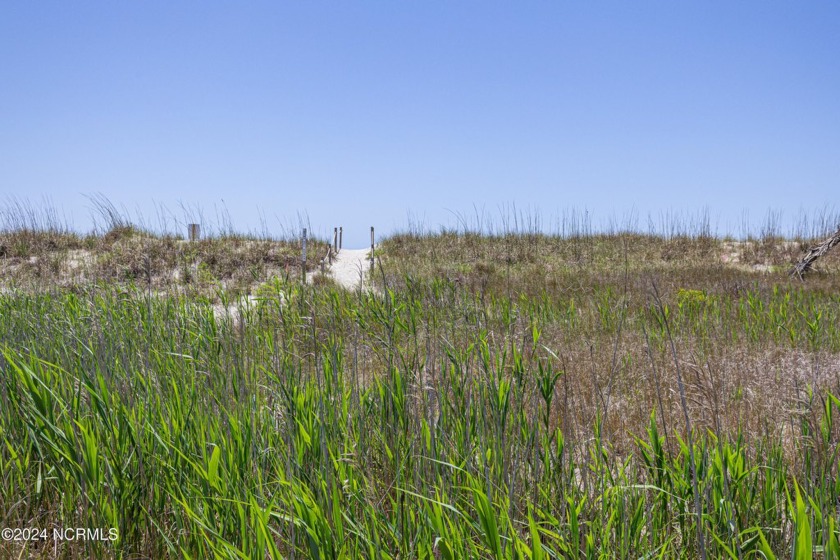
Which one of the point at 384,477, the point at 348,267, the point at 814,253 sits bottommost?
the point at 384,477

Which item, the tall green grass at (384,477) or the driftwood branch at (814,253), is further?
the driftwood branch at (814,253)

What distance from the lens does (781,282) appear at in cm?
1160

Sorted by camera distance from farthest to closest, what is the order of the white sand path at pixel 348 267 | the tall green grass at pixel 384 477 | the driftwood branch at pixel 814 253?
the white sand path at pixel 348 267
the driftwood branch at pixel 814 253
the tall green grass at pixel 384 477

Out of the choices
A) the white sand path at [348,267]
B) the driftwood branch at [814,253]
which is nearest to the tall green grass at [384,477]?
the white sand path at [348,267]

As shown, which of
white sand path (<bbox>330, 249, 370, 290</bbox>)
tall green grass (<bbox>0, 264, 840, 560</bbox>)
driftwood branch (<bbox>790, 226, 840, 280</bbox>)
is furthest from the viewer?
white sand path (<bbox>330, 249, 370, 290</bbox>)

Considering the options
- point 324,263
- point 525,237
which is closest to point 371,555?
point 324,263

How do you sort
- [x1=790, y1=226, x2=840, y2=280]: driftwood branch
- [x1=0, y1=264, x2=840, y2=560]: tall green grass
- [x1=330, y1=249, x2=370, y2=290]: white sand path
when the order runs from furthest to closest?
[x1=330, y1=249, x2=370, y2=290]: white sand path → [x1=790, y1=226, x2=840, y2=280]: driftwood branch → [x1=0, y1=264, x2=840, y2=560]: tall green grass

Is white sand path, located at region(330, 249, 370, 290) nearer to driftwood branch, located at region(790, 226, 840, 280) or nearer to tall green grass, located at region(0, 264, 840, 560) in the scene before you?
driftwood branch, located at region(790, 226, 840, 280)

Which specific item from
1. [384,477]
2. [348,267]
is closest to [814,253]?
[348,267]

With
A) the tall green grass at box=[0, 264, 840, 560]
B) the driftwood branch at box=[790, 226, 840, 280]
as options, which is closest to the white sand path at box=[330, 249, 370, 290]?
the driftwood branch at box=[790, 226, 840, 280]

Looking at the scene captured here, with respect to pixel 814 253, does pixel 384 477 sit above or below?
below

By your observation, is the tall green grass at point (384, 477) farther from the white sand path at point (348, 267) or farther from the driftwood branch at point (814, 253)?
the driftwood branch at point (814, 253)

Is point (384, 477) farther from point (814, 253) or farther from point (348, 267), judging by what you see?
point (348, 267)

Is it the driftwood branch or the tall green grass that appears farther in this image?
the driftwood branch
